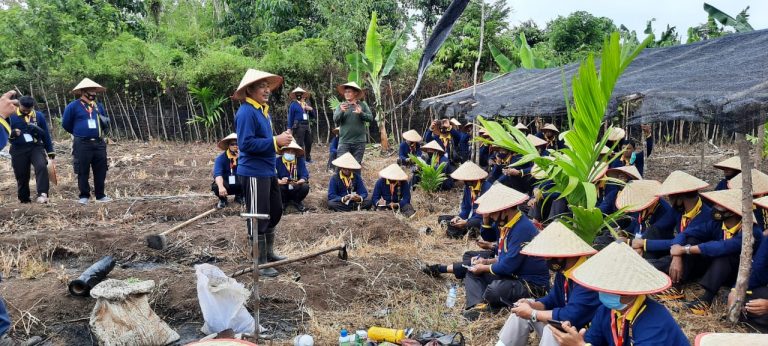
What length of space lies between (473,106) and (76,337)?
4848 millimetres

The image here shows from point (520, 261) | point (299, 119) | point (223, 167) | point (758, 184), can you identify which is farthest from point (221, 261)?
point (299, 119)

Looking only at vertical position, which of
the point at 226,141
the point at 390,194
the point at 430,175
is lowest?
the point at 390,194

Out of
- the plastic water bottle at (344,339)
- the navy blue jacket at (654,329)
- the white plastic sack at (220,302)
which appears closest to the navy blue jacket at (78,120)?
the white plastic sack at (220,302)

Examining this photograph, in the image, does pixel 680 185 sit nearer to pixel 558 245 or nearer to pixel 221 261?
pixel 558 245

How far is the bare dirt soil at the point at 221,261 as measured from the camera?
13.7 feet

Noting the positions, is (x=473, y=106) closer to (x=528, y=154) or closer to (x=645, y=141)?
(x=528, y=154)

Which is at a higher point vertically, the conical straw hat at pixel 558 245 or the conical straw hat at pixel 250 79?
the conical straw hat at pixel 250 79

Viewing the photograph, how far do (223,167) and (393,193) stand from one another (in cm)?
234

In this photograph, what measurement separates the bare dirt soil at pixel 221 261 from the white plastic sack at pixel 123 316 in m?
0.28

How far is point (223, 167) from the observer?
745 centimetres

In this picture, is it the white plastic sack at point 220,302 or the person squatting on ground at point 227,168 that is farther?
the person squatting on ground at point 227,168

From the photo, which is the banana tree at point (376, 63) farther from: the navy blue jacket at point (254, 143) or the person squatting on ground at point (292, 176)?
the navy blue jacket at point (254, 143)

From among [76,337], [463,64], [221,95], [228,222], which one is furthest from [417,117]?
[76,337]

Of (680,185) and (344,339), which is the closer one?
(344,339)
